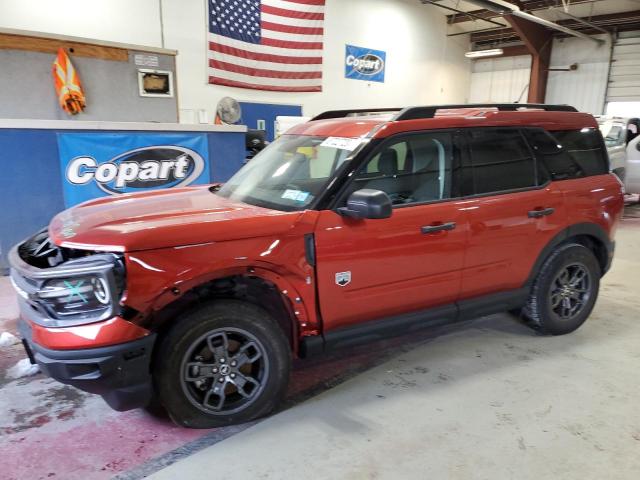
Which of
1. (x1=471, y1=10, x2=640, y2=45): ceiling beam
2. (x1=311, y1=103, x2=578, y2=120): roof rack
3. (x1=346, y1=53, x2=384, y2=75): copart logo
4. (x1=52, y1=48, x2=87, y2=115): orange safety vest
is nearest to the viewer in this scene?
(x1=311, y1=103, x2=578, y2=120): roof rack

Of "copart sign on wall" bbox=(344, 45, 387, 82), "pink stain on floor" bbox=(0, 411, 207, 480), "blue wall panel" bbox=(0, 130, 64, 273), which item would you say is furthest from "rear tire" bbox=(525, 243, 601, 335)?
"copart sign on wall" bbox=(344, 45, 387, 82)

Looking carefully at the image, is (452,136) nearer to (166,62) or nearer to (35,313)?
(35,313)

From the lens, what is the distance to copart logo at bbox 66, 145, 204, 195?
5539 mm

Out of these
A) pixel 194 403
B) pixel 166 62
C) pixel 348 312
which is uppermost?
pixel 166 62

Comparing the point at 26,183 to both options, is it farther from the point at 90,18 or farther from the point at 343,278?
the point at 90,18

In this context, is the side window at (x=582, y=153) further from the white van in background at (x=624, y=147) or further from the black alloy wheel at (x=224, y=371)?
the white van in background at (x=624, y=147)

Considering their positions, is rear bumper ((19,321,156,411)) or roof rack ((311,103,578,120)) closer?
rear bumper ((19,321,156,411))

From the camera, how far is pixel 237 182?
123 inches

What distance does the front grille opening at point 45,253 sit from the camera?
234 cm

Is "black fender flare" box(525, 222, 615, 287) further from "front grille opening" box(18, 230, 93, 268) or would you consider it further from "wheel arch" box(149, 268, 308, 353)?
"front grille opening" box(18, 230, 93, 268)

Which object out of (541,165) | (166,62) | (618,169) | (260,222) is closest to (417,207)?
(260,222)

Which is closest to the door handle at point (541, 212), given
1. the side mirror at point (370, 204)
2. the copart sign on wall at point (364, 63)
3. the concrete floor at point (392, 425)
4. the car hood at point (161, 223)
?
the concrete floor at point (392, 425)

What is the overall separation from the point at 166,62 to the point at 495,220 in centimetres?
602

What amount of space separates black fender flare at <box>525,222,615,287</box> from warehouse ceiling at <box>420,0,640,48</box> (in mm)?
11190
